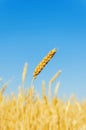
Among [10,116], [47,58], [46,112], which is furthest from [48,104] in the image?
[10,116]

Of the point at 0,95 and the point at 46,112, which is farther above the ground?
the point at 0,95

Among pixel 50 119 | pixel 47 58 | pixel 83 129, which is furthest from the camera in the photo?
pixel 50 119

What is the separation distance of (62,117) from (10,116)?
643mm

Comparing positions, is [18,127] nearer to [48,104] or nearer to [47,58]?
[48,104]

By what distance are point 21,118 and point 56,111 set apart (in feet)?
1.08

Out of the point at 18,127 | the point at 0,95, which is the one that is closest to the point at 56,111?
the point at 18,127

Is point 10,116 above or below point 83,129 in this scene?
above

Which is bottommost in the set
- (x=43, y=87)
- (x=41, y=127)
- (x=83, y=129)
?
(x=83, y=129)

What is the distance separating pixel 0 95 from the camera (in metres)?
3.31

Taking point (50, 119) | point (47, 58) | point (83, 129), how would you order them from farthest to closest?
point (50, 119), point (47, 58), point (83, 129)

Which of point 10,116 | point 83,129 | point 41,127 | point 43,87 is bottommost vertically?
point 83,129

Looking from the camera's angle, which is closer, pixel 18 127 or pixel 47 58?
pixel 47 58

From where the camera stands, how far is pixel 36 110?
320 cm

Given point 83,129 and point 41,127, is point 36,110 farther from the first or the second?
point 83,129
